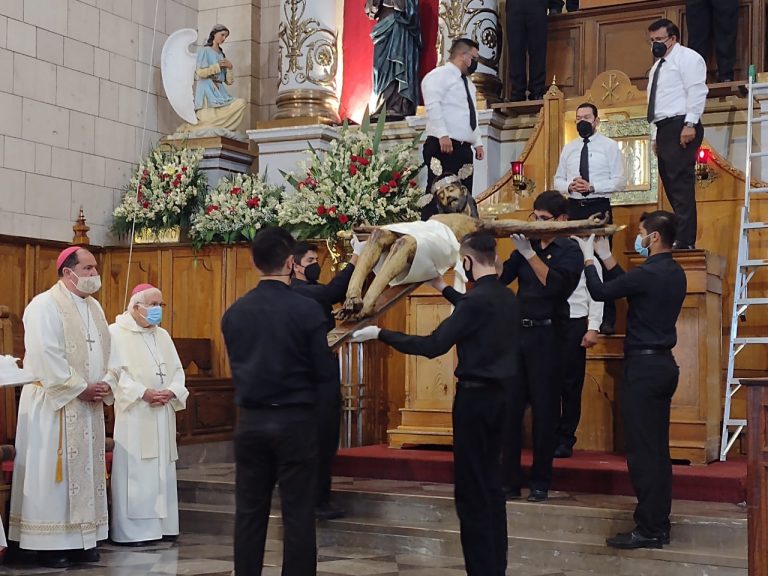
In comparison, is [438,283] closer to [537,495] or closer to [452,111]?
[537,495]

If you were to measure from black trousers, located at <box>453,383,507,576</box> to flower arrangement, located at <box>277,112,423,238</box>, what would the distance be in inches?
185

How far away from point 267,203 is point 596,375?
4.02 m

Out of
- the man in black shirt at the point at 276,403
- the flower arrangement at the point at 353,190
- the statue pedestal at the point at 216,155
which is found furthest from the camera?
the statue pedestal at the point at 216,155

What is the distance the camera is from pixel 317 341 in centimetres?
481

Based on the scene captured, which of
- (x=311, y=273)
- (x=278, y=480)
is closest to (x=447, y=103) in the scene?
(x=311, y=273)

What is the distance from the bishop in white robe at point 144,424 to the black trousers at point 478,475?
9.42 ft

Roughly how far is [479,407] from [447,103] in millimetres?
3638

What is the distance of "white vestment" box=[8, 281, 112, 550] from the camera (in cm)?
688

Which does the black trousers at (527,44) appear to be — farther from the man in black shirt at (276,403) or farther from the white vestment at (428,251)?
the man in black shirt at (276,403)

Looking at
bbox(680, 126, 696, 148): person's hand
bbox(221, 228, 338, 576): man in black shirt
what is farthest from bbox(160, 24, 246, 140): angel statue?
bbox(221, 228, 338, 576): man in black shirt

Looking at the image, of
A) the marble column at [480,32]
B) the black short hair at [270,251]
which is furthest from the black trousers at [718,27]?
the black short hair at [270,251]

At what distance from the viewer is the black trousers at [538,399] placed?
6.54m

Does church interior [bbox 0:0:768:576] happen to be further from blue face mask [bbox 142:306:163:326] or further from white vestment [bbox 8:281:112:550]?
blue face mask [bbox 142:306:163:326]

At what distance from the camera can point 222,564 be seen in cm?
660
